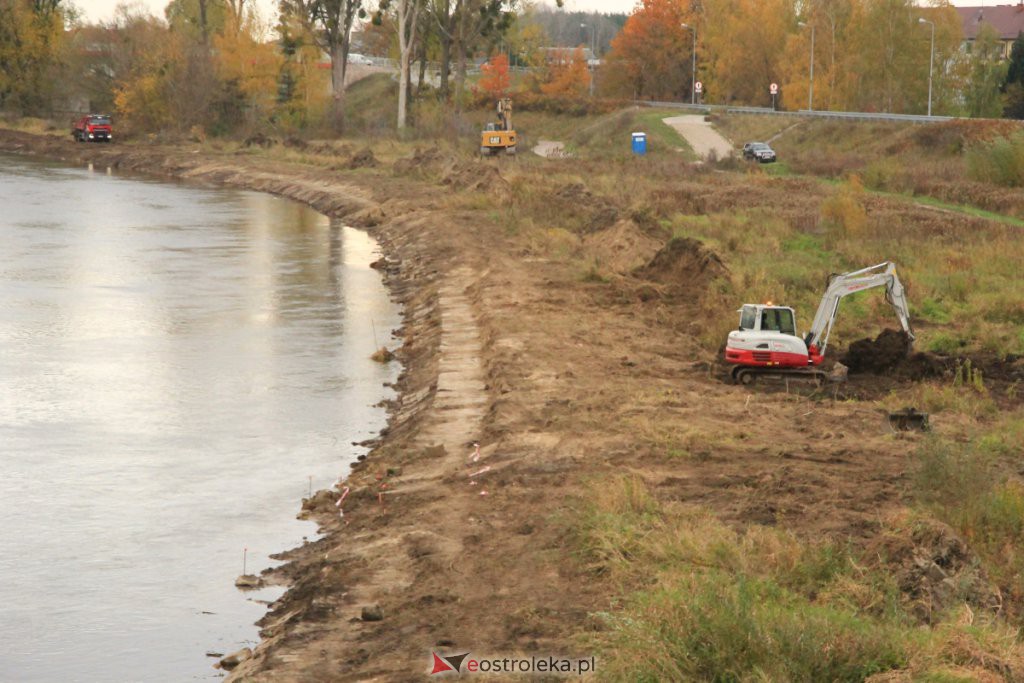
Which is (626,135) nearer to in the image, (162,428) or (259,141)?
(259,141)

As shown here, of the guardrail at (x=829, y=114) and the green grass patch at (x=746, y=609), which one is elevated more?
the guardrail at (x=829, y=114)

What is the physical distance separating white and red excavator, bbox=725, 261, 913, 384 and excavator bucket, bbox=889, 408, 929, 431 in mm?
2936

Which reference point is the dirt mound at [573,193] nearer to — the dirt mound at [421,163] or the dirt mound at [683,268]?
the dirt mound at [683,268]

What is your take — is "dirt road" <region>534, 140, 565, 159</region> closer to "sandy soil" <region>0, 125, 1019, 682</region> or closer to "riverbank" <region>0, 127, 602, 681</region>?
"sandy soil" <region>0, 125, 1019, 682</region>

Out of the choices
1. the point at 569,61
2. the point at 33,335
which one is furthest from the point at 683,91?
the point at 33,335

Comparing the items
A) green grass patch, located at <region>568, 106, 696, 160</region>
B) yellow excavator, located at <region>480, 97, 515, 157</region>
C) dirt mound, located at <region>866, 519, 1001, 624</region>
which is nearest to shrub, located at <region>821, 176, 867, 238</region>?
dirt mound, located at <region>866, 519, 1001, 624</region>

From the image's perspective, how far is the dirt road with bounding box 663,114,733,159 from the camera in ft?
247

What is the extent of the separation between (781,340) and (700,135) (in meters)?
60.5

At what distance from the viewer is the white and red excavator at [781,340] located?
21.0 metres

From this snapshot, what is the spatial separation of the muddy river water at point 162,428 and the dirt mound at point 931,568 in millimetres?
6021

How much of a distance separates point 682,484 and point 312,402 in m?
9.04

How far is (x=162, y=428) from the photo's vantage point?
2080 cm

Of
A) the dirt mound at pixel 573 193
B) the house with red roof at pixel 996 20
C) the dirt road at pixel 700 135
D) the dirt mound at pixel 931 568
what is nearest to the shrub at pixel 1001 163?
the dirt mound at pixel 573 193

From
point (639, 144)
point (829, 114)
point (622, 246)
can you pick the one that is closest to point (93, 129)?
point (639, 144)
